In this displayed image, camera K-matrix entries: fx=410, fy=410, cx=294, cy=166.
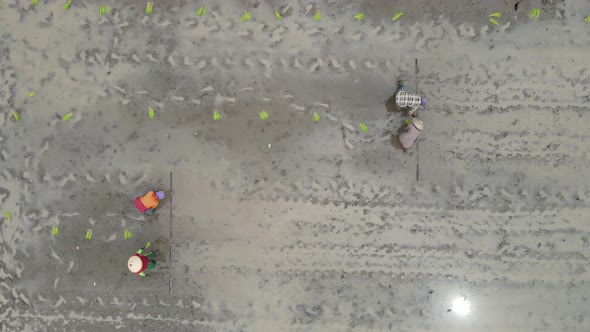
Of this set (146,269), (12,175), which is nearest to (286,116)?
(146,269)

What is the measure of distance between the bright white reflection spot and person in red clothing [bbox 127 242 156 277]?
4.80ft

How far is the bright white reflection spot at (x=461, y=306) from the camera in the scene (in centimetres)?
198

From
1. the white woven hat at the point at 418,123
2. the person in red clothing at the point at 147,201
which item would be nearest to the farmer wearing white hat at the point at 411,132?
the white woven hat at the point at 418,123

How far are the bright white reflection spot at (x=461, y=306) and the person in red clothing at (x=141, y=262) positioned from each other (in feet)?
4.80

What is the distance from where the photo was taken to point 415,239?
1987mm

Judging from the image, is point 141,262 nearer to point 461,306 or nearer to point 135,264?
point 135,264

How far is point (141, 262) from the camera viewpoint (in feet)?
6.07

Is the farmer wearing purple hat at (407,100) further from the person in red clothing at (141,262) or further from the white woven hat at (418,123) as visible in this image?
the person in red clothing at (141,262)

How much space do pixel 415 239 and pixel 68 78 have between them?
187cm

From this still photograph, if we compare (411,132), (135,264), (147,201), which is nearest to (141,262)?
(135,264)

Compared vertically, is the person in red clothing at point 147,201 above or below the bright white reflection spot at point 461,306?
above

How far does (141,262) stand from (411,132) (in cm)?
137

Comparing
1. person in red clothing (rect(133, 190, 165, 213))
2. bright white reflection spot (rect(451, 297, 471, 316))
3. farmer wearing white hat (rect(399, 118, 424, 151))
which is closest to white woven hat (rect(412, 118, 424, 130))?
farmer wearing white hat (rect(399, 118, 424, 151))

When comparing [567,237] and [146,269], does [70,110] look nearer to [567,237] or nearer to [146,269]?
[146,269]
